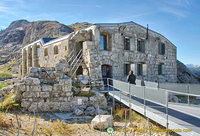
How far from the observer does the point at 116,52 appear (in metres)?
14.5

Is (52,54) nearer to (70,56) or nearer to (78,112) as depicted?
(70,56)

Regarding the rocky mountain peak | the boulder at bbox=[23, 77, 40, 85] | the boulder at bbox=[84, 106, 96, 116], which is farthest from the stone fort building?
the rocky mountain peak

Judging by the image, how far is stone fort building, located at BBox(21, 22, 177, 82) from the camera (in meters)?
13.4

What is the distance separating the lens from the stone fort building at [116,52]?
13445mm

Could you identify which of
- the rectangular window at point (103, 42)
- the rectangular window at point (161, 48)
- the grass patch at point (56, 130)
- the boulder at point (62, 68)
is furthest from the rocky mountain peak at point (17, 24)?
the grass patch at point (56, 130)

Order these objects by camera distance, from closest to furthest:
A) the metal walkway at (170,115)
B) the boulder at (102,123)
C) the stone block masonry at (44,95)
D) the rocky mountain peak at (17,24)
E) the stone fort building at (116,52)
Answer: the metal walkway at (170,115)
the boulder at (102,123)
the stone block masonry at (44,95)
the stone fort building at (116,52)
the rocky mountain peak at (17,24)

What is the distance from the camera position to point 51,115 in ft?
30.0

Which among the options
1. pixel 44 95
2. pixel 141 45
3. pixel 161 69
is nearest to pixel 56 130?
pixel 44 95

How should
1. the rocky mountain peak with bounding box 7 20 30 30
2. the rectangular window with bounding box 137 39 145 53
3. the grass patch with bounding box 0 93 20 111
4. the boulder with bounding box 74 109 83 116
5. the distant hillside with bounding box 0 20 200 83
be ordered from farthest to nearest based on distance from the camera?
the rocky mountain peak with bounding box 7 20 30 30
the distant hillside with bounding box 0 20 200 83
the rectangular window with bounding box 137 39 145 53
the boulder with bounding box 74 109 83 116
the grass patch with bounding box 0 93 20 111

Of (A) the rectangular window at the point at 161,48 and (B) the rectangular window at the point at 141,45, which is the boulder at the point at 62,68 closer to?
(B) the rectangular window at the point at 141,45

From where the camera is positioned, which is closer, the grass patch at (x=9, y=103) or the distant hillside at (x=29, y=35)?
the grass patch at (x=9, y=103)

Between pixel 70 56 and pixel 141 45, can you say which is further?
pixel 141 45

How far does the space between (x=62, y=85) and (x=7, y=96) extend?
127 inches

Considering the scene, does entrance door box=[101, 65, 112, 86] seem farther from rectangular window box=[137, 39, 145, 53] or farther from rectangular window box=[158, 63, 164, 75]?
rectangular window box=[158, 63, 164, 75]
